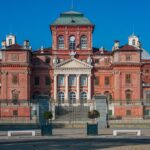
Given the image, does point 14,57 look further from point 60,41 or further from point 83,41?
point 83,41

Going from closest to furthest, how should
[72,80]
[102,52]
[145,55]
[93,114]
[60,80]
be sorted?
[93,114]
[72,80]
[60,80]
[102,52]
[145,55]

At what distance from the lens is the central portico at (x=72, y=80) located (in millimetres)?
72250

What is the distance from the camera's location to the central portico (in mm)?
72250

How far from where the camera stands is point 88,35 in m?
74.6

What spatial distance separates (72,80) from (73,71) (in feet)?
4.29

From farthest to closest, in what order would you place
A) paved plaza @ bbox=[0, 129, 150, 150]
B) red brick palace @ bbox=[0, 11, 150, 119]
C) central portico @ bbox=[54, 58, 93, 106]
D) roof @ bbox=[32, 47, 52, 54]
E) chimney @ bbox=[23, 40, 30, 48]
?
roof @ bbox=[32, 47, 52, 54] → chimney @ bbox=[23, 40, 30, 48] → central portico @ bbox=[54, 58, 93, 106] → red brick palace @ bbox=[0, 11, 150, 119] → paved plaza @ bbox=[0, 129, 150, 150]

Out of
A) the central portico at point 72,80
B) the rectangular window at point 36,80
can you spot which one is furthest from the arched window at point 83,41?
the rectangular window at point 36,80

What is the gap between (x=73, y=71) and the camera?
7225 centimetres

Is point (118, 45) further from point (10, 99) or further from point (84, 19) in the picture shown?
point (10, 99)

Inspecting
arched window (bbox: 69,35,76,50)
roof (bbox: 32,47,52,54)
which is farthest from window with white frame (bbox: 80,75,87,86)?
roof (bbox: 32,47,52,54)


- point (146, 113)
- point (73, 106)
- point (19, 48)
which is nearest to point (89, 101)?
point (73, 106)

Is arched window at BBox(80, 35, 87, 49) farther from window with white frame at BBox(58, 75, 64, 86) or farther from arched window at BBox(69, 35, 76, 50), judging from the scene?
window with white frame at BBox(58, 75, 64, 86)

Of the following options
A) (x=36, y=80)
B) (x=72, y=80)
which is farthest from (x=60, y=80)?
(x=36, y=80)

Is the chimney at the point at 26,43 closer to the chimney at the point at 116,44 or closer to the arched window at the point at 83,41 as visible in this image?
the arched window at the point at 83,41
